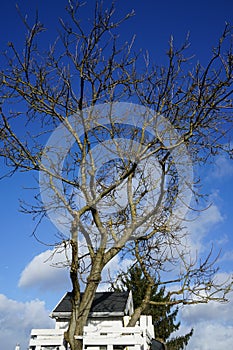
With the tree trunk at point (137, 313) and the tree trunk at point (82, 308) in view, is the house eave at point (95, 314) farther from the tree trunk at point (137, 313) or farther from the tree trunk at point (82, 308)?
the tree trunk at point (82, 308)

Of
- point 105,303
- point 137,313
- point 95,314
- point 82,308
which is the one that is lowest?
point 82,308

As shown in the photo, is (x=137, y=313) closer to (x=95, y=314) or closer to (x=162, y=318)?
(x=95, y=314)

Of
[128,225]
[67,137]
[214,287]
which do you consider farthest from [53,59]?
[214,287]

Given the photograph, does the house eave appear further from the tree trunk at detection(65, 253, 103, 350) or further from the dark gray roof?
the tree trunk at detection(65, 253, 103, 350)

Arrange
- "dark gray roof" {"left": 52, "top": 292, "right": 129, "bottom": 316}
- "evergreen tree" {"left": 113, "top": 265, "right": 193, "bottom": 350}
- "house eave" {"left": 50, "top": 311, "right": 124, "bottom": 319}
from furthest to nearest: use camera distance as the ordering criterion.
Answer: "evergreen tree" {"left": 113, "top": 265, "right": 193, "bottom": 350} → "dark gray roof" {"left": 52, "top": 292, "right": 129, "bottom": 316} → "house eave" {"left": 50, "top": 311, "right": 124, "bottom": 319}

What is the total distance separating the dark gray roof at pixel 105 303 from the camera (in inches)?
448

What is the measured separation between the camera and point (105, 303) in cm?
1198

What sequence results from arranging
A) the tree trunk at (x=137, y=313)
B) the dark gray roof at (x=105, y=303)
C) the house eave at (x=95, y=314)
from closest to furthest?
the tree trunk at (x=137, y=313) → the house eave at (x=95, y=314) → the dark gray roof at (x=105, y=303)

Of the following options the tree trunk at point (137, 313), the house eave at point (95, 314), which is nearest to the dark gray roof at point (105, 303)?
the house eave at point (95, 314)

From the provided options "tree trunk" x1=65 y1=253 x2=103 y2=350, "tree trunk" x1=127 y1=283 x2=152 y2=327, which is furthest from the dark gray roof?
"tree trunk" x1=65 y1=253 x2=103 y2=350

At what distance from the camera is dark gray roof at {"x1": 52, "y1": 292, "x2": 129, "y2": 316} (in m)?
11.4

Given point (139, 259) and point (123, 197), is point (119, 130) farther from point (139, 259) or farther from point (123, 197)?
point (139, 259)

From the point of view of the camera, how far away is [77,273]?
661 cm

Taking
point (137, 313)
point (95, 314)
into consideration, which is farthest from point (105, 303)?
point (137, 313)
